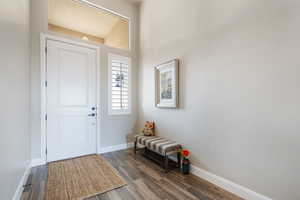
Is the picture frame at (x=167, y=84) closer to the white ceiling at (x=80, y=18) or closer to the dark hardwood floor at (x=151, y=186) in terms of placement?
the dark hardwood floor at (x=151, y=186)

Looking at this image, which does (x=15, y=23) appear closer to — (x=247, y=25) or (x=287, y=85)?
(x=247, y=25)

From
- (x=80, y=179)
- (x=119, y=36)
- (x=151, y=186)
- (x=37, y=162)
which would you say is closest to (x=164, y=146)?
(x=151, y=186)

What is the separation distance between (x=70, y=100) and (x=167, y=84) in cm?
208

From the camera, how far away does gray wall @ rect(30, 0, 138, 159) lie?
8.53 feet

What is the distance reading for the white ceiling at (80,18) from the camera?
299 centimetres

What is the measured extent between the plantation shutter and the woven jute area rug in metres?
1.29

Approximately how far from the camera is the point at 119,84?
3582 millimetres

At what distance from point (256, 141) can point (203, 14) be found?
2.00 m

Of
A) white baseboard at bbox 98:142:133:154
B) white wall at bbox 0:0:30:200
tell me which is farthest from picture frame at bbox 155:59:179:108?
white wall at bbox 0:0:30:200

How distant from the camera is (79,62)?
305 cm

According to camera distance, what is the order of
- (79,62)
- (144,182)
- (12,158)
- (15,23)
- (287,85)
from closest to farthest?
(287,85) < (12,158) < (15,23) < (144,182) < (79,62)

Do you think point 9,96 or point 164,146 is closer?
point 9,96

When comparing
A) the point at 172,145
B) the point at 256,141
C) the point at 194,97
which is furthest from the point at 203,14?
the point at 172,145

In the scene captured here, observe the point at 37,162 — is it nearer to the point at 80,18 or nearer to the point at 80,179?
the point at 80,179
